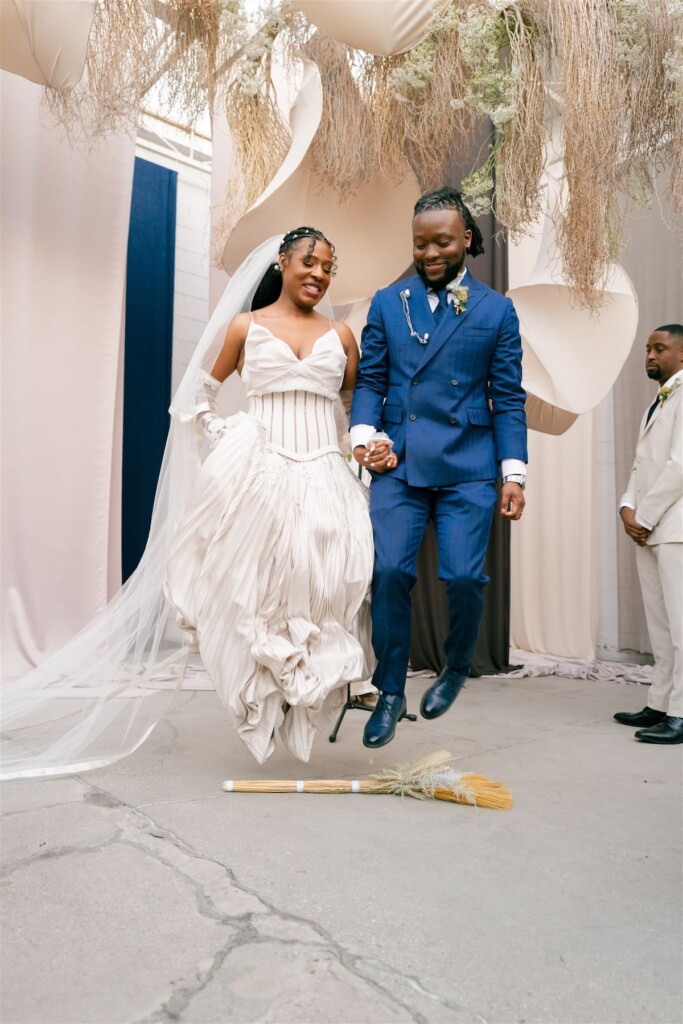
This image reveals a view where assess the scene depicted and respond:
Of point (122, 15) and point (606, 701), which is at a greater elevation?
point (122, 15)

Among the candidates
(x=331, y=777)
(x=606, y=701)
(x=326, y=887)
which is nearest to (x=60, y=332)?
(x=331, y=777)

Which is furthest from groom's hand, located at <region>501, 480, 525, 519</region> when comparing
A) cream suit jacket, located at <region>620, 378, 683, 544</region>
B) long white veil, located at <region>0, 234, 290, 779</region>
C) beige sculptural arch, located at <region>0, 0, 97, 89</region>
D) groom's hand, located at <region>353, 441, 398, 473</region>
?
beige sculptural arch, located at <region>0, 0, 97, 89</region>

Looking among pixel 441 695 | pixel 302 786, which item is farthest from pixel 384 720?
pixel 302 786

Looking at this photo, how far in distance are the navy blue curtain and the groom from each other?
335cm

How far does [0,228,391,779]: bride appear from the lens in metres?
2.23

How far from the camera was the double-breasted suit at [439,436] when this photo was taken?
2.25 metres

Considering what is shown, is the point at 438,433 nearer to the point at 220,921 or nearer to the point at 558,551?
the point at 220,921

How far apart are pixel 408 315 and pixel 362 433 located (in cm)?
39

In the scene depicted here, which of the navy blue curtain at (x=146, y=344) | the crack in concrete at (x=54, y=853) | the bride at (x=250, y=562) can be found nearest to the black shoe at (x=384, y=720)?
the bride at (x=250, y=562)

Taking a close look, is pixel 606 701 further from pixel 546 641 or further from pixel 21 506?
pixel 21 506

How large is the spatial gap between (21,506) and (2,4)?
8.49 ft

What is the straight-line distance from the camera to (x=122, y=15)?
292 centimetres

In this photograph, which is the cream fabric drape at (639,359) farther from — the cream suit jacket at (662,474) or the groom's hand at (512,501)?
the groom's hand at (512,501)

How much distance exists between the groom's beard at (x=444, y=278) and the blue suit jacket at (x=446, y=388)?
25 mm
